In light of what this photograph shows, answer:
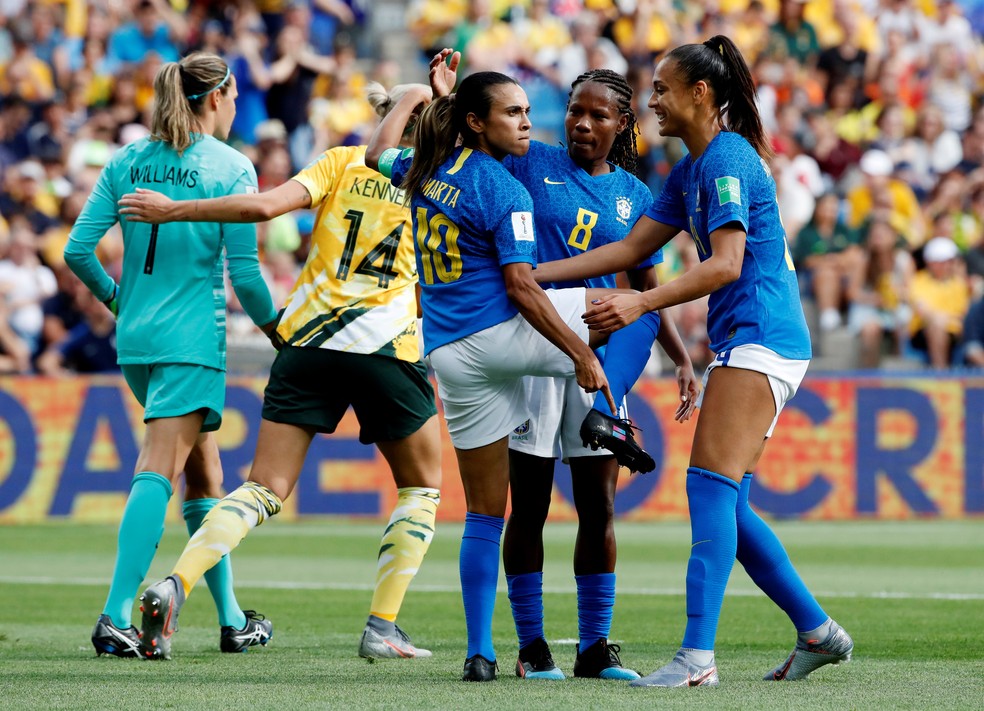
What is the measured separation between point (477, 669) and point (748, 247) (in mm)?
1734

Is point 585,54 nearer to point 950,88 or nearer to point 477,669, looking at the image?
point 950,88

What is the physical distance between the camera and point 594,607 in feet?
18.1

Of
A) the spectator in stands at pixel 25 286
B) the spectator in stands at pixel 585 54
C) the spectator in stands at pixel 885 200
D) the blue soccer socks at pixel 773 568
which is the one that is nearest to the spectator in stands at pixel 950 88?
the spectator in stands at pixel 885 200

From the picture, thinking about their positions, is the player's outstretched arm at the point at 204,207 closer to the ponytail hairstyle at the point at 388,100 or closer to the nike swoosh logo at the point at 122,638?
the ponytail hairstyle at the point at 388,100

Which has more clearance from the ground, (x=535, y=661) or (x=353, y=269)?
(x=353, y=269)

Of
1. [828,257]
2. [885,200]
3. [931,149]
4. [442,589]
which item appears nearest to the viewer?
[442,589]

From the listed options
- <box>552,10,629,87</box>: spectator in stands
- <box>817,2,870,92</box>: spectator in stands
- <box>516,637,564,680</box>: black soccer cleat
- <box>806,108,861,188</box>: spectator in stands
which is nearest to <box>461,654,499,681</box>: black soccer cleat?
<box>516,637,564,680</box>: black soccer cleat

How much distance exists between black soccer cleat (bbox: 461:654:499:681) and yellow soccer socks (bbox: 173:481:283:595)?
0.98 meters

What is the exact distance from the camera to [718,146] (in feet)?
16.7

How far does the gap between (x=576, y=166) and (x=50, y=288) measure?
10.1 metres

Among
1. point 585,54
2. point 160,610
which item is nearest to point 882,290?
point 585,54

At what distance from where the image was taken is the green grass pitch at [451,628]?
4.78m

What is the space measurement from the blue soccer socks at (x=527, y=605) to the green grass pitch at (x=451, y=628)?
0.17m

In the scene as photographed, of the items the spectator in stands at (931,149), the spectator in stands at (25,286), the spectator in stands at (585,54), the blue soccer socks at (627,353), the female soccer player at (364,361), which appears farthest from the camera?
the spectator in stands at (931,149)
